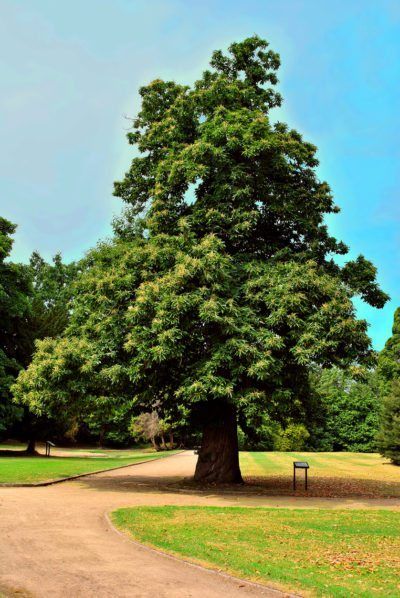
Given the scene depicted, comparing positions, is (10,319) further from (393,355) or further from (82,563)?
(82,563)

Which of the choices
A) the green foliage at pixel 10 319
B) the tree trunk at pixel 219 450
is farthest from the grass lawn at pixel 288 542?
the green foliage at pixel 10 319

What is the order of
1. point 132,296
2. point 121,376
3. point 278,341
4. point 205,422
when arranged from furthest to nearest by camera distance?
point 205,422 < point 132,296 < point 121,376 < point 278,341

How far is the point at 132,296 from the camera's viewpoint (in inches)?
645

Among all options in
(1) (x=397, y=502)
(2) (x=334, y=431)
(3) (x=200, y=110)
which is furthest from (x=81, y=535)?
(2) (x=334, y=431)

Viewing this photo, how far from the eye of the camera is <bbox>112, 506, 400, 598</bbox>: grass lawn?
651 centimetres

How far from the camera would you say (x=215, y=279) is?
15008 mm

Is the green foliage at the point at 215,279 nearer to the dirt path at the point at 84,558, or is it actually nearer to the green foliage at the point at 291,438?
the dirt path at the point at 84,558

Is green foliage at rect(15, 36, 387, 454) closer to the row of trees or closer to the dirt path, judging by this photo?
the row of trees

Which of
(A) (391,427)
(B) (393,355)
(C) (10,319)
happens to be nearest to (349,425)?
(B) (393,355)

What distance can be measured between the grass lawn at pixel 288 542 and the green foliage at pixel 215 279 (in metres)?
3.76

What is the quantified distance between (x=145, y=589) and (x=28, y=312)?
3465cm

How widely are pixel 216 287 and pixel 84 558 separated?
8.59 metres

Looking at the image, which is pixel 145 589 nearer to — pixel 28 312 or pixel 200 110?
pixel 200 110

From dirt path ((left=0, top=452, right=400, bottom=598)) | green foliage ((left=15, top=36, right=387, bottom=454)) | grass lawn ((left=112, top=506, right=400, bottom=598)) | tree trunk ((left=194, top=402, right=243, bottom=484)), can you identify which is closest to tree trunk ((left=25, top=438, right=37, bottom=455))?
green foliage ((left=15, top=36, right=387, bottom=454))
